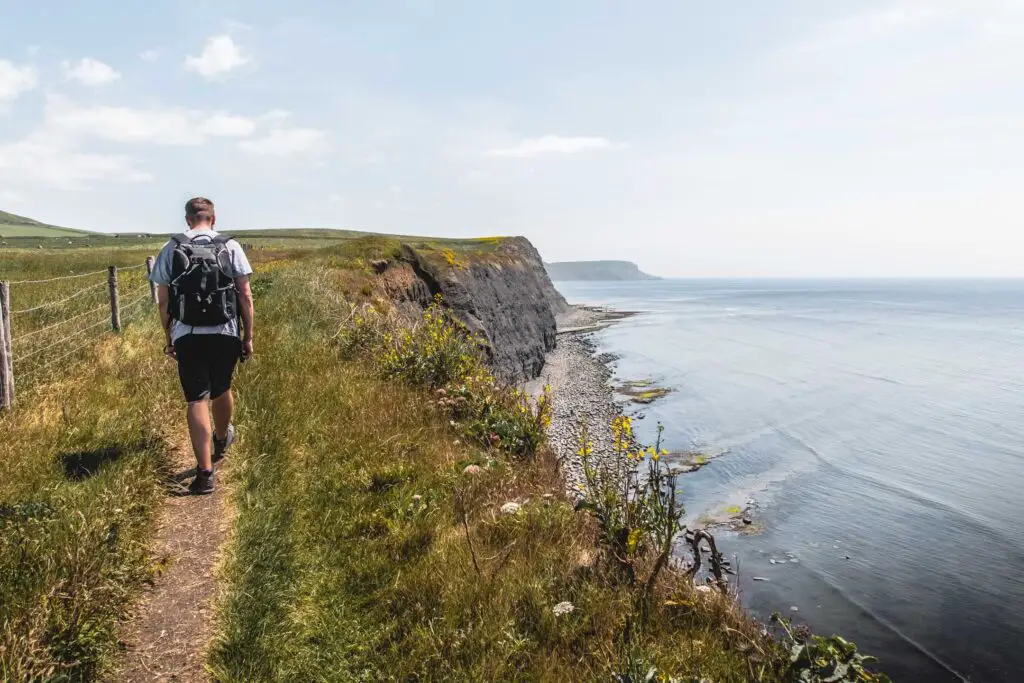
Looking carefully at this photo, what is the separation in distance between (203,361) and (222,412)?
2.59 ft

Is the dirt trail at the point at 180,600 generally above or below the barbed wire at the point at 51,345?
below

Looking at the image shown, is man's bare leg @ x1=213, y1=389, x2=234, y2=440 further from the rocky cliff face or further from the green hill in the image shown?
the green hill

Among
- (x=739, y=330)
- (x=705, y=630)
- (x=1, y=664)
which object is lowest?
(x=739, y=330)

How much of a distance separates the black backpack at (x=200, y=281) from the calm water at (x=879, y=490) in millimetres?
A: 12704

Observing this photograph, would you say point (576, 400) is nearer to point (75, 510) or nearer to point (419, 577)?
point (419, 577)

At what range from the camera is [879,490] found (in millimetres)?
20031

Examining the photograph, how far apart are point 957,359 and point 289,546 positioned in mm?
63274

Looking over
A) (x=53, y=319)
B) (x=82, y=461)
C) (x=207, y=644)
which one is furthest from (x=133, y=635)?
(x=53, y=319)

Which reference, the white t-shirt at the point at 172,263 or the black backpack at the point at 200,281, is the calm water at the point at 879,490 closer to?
the white t-shirt at the point at 172,263

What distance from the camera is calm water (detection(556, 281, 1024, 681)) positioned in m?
12.2

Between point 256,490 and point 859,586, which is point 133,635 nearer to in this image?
point 256,490

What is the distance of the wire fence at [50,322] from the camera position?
7.01 m

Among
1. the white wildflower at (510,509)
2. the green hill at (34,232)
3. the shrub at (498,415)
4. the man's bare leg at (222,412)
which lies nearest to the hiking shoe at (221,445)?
the man's bare leg at (222,412)

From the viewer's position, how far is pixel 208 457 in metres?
5.58
